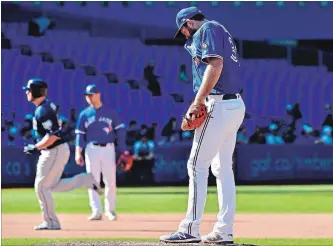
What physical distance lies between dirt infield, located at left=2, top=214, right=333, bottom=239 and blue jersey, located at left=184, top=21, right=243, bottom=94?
3600 millimetres

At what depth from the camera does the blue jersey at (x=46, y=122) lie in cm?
991

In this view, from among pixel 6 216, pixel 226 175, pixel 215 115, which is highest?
pixel 215 115

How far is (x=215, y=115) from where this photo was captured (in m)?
6.67

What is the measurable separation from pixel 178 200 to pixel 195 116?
11.0m

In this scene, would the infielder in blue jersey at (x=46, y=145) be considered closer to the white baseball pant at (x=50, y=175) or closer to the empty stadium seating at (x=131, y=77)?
the white baseball pant at (x=50, y=175)

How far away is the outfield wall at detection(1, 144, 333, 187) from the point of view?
22531 millimetres

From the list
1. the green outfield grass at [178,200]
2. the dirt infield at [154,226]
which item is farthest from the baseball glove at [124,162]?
the dirt infield at [154,226]

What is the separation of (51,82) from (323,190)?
32.8 ft

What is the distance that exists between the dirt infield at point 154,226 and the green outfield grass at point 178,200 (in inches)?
56.2

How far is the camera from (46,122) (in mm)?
9922

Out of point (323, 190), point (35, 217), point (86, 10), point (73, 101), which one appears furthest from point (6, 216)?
point (86, 10)

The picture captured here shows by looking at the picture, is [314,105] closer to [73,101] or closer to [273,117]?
[273,117]

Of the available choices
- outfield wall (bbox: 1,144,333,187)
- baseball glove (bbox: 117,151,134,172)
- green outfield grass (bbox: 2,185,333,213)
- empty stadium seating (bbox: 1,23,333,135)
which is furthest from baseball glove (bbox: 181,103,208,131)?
empty stadium seating (bbox: 1,23,333,135)

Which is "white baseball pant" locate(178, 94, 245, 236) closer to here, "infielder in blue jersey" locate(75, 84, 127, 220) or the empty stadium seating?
"infielder in blue jersey" locate(75, 84, 127, 220)
